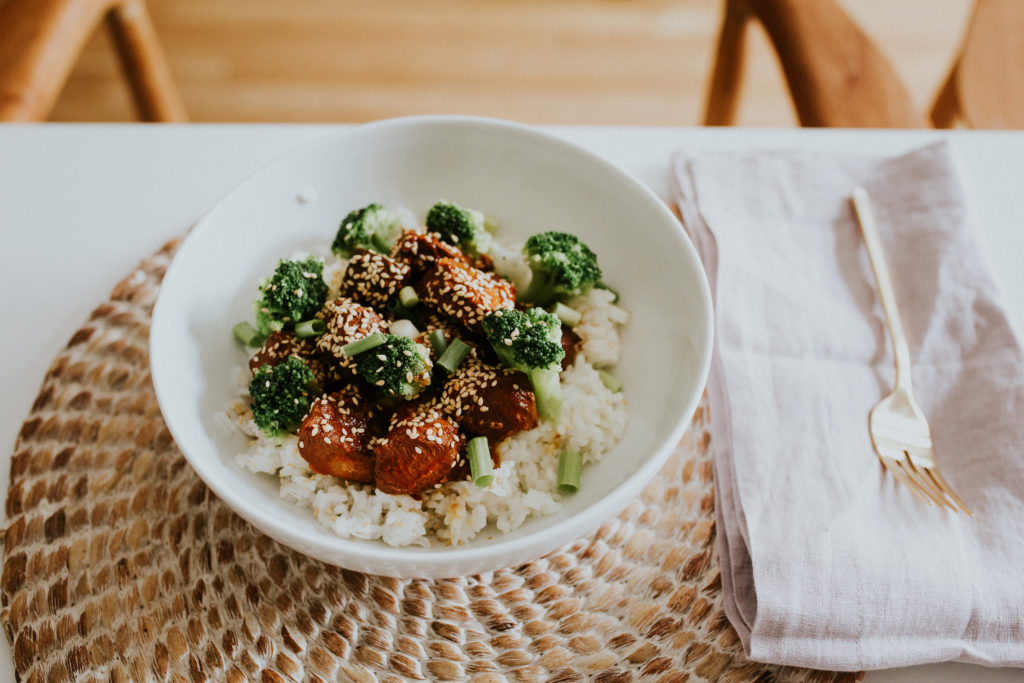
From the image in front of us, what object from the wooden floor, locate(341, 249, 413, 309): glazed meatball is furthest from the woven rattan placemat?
the wooden floor

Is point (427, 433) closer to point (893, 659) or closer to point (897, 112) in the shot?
point (893, 659)

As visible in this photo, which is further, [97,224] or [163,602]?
[97,224]

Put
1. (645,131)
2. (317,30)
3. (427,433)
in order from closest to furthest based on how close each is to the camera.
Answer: (427,433)
(645,131)
(317,30)

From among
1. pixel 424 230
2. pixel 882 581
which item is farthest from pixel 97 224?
pixel 882 581

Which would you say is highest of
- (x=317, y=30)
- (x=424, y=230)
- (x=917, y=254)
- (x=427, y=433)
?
(x=424, y=230)

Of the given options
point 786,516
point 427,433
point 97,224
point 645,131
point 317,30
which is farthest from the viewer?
point 317,30

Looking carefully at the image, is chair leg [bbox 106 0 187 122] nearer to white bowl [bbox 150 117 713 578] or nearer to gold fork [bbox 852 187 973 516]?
white bowl [bbox 150 117 713 578]
